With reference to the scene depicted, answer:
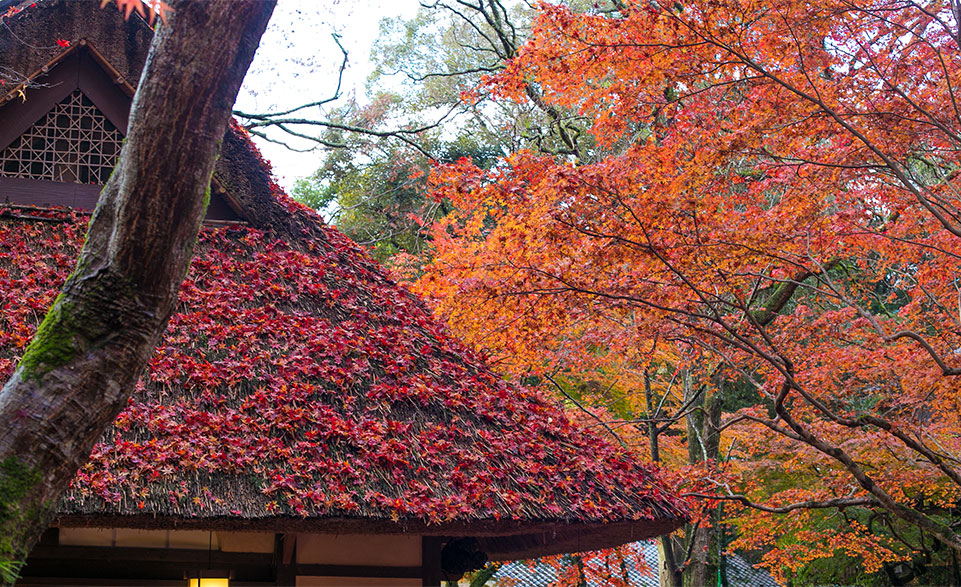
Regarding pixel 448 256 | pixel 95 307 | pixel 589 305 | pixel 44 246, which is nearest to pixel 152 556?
pixel 44 246

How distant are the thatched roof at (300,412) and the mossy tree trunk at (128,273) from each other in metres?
1.73

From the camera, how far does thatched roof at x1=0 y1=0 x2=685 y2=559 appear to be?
453cm

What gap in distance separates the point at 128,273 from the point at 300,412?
2.35 meters

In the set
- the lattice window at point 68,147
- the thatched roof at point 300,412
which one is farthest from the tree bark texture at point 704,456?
the lattice window at point 68,147

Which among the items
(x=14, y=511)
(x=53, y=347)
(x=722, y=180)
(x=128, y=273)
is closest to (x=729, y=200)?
(x=722, y=180)

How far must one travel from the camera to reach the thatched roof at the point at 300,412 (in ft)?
14.9

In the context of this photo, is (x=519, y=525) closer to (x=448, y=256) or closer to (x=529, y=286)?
(x=529, y=286)

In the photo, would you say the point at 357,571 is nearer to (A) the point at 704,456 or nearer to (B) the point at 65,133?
(B) the point at 65,133

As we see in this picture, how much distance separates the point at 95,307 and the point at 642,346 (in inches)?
289

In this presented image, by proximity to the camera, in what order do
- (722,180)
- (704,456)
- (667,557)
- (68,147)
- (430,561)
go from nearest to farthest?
(430,561) → (68,147) → (722,180) → (667,557) → (704,456)

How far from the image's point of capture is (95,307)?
9.11 ft

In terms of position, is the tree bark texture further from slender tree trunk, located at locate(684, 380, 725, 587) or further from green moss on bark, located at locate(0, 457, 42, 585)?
green moss on bark, located at locate(0, 457, 42, 585)

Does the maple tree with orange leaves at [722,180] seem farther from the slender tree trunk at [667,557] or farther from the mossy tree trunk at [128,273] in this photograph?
the mossy tree trunk at [128,273]

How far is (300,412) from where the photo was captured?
501 centimetres
